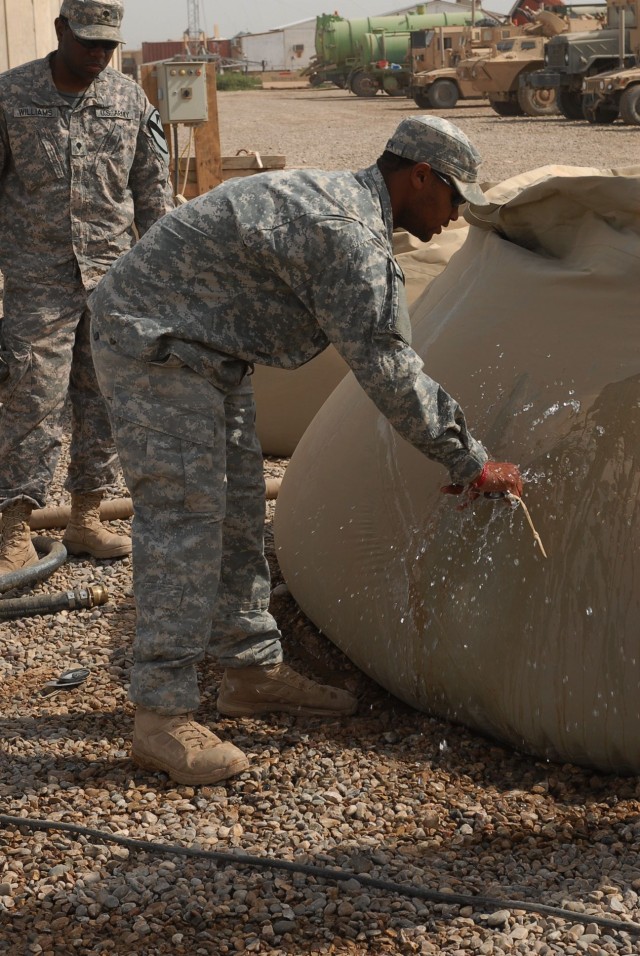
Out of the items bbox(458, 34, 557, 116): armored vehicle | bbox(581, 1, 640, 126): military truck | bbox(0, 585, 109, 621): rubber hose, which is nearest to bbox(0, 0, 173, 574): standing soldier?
bbox(0, 585, 109, 621): rubber hose

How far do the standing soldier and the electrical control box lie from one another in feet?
12.6

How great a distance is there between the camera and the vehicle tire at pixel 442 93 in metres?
23.3

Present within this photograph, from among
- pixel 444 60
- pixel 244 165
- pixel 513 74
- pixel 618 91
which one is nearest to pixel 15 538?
pixel 244 165

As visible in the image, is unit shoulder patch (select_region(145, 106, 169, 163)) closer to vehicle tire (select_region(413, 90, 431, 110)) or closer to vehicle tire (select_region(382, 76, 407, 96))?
vehicle tire (select_region(413, 90, 431, 110))

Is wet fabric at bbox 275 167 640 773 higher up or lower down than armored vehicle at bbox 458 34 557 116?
lower down

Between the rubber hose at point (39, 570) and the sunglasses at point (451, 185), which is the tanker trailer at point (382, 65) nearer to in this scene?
the rubber hose at point (39, 570)

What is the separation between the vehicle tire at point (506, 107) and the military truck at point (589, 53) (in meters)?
1.58

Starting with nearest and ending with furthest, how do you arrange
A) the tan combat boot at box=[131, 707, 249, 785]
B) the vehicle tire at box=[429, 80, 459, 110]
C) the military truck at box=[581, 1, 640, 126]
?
the tan combat boot at box=[131, 707, 249, 785], the military truck at box=[581, 1, 640, 126], the vehicle tire at box=[429, 80, 459, 110]

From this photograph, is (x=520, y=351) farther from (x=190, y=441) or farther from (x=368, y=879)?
(x=368, y=879)

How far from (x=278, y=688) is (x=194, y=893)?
0.67 meters

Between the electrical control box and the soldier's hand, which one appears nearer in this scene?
the soldier's hand

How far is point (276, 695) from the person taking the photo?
2.69 m

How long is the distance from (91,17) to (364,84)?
28.6 m

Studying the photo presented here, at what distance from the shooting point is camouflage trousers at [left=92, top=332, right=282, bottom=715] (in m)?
2.29
